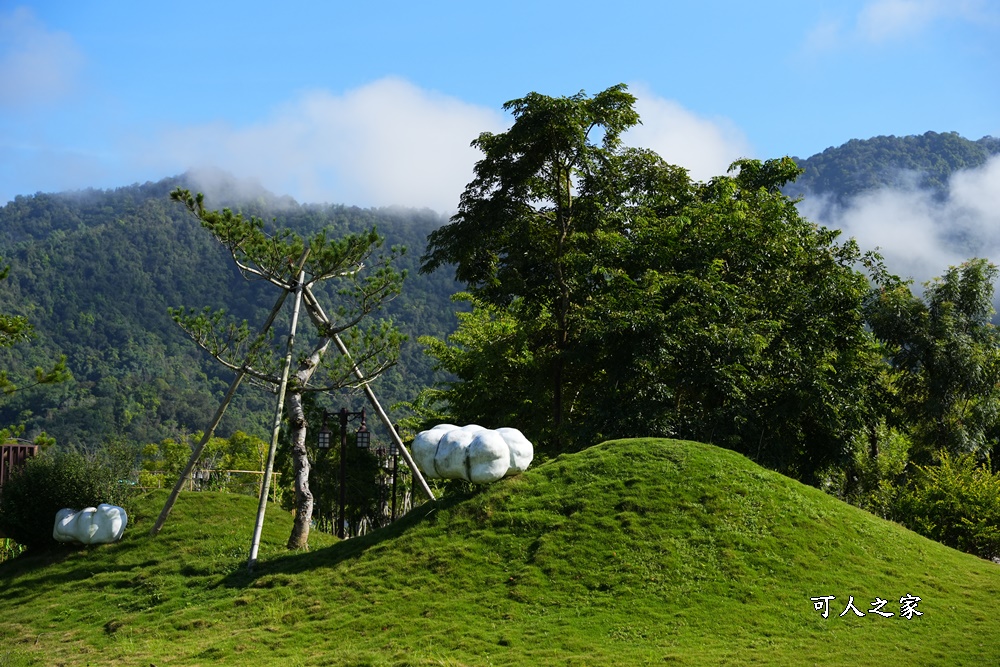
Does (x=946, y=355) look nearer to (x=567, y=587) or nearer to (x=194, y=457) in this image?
(x=567, y=587)

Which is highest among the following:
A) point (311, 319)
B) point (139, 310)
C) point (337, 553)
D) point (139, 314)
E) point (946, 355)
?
point (139, 310)

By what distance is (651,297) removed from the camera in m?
21.6

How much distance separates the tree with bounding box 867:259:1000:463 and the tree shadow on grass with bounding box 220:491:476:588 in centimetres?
1411

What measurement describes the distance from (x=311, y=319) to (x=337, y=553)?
463cm

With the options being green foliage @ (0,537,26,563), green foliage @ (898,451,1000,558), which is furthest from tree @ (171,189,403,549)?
green foliage @ (898,451,1000,558)

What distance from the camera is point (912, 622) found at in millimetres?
11695

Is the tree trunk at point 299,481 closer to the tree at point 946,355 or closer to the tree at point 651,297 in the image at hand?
the tree at point 651,297

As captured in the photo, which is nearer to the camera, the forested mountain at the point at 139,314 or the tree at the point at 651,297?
the tree at the point at 651,297

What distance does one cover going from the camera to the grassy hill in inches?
448

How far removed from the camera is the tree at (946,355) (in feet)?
80.0

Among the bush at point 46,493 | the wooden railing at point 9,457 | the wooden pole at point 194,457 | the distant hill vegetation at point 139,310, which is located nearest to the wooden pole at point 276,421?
the wooden pole at point 194,457

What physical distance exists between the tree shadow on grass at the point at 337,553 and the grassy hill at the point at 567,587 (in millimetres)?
55

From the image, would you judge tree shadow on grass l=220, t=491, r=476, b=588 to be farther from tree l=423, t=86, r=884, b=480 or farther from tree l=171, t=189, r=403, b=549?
A: tree l=423, t=86, r=884, b=480

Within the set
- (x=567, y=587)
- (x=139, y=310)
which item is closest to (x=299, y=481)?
(x=567, y=587)
